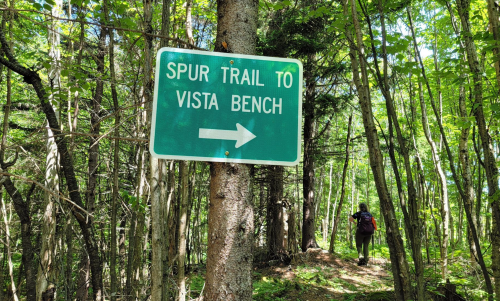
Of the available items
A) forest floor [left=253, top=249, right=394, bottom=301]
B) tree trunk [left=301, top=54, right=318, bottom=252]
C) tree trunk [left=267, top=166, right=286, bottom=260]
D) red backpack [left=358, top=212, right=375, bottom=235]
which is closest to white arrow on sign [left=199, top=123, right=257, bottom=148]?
forest floor [left=253, top=249, right=394, bottom=301]

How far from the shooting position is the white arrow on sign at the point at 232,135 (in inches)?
52.9

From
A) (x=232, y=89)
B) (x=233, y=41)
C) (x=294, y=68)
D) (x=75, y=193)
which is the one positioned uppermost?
(x=233, y=41)

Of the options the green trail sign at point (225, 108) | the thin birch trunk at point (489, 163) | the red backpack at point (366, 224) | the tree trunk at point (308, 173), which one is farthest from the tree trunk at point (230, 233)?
the red backpack at point (366, 224)

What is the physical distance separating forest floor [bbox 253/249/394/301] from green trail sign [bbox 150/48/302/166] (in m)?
5.50

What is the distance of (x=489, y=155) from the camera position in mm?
3855

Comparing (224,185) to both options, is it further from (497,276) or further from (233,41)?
(497,276)

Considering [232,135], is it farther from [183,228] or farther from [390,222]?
[183,228]

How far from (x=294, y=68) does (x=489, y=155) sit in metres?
3.60

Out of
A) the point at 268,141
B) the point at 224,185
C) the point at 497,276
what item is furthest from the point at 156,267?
the point at 497,276

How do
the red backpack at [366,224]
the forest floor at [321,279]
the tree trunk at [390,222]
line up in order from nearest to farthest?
the tree trunk at [390,222] < the forest floor at [321,279] < the red backpack at [366,224]

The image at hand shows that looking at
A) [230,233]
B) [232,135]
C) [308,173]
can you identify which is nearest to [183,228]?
[230,233]

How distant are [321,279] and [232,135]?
7.43m

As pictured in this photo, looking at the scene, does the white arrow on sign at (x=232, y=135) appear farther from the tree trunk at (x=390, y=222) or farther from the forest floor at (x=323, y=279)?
the forest floor at (x=323, y=279)

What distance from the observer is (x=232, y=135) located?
1351 millimetres
